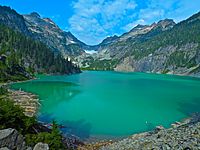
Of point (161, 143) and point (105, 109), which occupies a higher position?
point (161, 143)

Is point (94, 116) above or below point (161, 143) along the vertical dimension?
below

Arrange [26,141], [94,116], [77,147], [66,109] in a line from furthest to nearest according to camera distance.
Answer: [66,109]
[94,116]
[77,147]
[26,141]

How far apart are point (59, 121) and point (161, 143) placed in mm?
38351

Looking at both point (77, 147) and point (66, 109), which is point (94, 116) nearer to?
point (66, 109)

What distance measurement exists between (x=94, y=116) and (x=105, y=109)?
11202 mm

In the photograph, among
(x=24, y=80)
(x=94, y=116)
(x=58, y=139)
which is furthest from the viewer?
(x=24, y=80)

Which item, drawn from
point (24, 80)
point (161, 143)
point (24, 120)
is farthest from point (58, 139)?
point (24, 80)

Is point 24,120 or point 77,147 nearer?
point 24,120

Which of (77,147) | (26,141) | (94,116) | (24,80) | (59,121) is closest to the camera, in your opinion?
(26,141)

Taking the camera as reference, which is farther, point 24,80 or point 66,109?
point 24,80

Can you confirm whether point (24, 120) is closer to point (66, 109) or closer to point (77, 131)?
point (77, 131)

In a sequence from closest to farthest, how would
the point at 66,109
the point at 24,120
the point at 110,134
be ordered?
the point at 24,120, the point at 110,134, the point at 66,109

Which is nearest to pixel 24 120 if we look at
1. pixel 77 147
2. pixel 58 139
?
pixel 58 139

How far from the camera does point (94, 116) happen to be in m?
71.4
